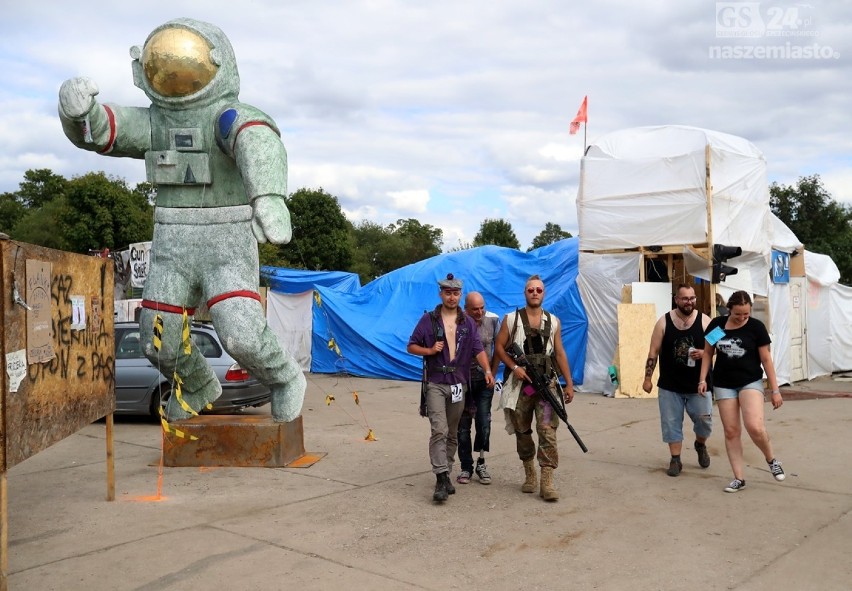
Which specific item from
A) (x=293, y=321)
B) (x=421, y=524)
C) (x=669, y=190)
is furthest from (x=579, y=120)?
(x=421, y=524)

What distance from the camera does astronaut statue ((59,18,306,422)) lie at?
6680mm

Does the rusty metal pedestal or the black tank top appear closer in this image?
the black tank top

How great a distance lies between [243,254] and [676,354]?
388cm

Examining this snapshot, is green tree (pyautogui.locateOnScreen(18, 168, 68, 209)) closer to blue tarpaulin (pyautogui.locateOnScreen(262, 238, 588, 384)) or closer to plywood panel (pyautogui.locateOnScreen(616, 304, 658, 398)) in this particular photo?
blue tarpaulin (pyautogui.locateOnScreen(262, 238, 588, 384))

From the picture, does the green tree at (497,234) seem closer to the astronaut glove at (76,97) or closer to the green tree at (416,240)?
the green tree at (416,240)

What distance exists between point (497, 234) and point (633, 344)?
2791cm

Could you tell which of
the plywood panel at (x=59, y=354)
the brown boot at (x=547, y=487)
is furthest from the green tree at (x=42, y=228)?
the brown boot at (x=547, y=487)

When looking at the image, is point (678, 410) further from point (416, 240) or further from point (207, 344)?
point (416, 240)

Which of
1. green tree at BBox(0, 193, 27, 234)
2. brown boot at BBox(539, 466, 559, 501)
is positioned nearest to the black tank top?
brown boot at BBox(539, 466, 559, 501)

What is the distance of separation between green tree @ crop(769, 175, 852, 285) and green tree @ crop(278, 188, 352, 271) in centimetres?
1555

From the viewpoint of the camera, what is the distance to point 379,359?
16734 millimetres

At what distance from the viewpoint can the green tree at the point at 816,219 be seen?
86.0ft

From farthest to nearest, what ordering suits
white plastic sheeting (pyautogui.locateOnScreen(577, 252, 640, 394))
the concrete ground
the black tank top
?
white plastic sheeting (pyautogui.locateOnScreen(577, 252, 640, 394)) → the black tank top → the concrete ground

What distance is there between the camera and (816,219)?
26.6 metres
